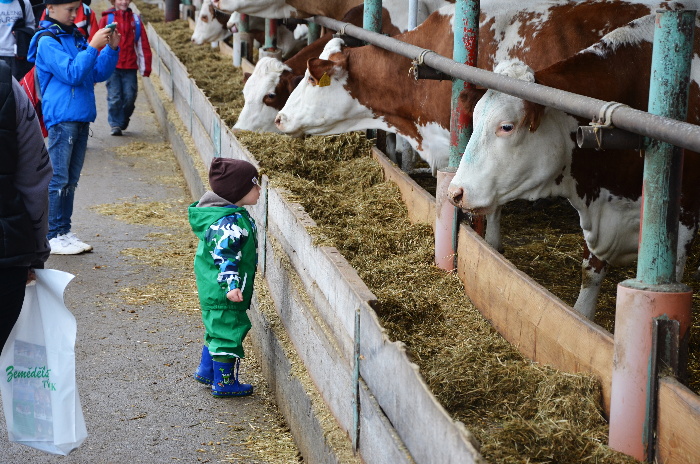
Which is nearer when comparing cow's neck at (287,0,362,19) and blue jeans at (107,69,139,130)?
cow's neck at (287,0,362,19)

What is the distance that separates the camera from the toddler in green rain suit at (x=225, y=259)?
14.0 ft

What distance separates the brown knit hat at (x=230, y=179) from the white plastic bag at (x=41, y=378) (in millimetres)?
1219

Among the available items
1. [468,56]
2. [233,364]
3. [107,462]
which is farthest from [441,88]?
[107,462]

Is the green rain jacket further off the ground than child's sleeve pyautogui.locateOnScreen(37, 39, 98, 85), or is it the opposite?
child's sleeve pyautogui.locateOnScreen(37, 39, 98, 85)

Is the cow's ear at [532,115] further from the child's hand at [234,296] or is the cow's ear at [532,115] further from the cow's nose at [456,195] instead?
the child's hand at [234,296]

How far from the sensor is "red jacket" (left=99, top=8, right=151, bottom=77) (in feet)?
32.9

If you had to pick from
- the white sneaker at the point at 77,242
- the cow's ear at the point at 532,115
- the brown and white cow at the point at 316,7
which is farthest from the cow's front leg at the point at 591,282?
the white sneaker at the point at 77,242

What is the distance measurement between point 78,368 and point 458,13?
2.51 meters

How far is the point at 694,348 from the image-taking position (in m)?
3.69

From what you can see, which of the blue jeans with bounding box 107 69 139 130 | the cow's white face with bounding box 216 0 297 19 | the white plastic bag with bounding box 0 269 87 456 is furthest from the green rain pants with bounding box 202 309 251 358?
the blue jeans with bounding box 107 69 139 130

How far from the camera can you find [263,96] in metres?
7.38

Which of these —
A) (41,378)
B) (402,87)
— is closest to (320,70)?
(402,87)

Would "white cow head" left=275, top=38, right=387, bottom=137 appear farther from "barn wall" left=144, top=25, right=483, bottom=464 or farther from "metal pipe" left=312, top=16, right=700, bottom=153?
"metal pipe" left=312, top=16, right=700, bottom=153

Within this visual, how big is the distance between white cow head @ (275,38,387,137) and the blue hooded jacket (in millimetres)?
1241
